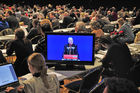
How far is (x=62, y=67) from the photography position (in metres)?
3.01

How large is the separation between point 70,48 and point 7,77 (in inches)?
38.7

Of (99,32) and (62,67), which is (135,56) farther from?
(62,67)

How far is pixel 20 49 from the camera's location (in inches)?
144

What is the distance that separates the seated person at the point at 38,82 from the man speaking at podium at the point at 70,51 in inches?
32.3

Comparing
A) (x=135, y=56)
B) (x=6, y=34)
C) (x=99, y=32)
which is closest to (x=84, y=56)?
(x=135, y=56)

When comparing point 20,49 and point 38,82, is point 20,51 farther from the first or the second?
point 38,82

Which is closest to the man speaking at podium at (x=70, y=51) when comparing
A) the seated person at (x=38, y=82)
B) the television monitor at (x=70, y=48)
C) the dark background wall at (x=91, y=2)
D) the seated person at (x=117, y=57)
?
the television monitor at (x=70, y=48)

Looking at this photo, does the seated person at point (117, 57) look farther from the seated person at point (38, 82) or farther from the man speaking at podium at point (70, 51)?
the seated person at point (38, 82)

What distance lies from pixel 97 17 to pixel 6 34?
3.69 m

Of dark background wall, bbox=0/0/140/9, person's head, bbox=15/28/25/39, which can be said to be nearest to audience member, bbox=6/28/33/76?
person's head, bbox=15/28/25/39

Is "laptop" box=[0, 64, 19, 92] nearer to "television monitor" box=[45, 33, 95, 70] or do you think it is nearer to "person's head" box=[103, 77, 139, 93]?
"television monitor" box=[45, 33, 95, 70]

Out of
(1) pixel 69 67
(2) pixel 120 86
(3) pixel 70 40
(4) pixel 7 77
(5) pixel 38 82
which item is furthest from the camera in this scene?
(1) pixel 69 67

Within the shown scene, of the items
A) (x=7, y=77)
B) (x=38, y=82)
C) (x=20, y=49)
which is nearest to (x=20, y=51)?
(x=20, y=49)

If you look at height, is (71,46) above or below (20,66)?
above
